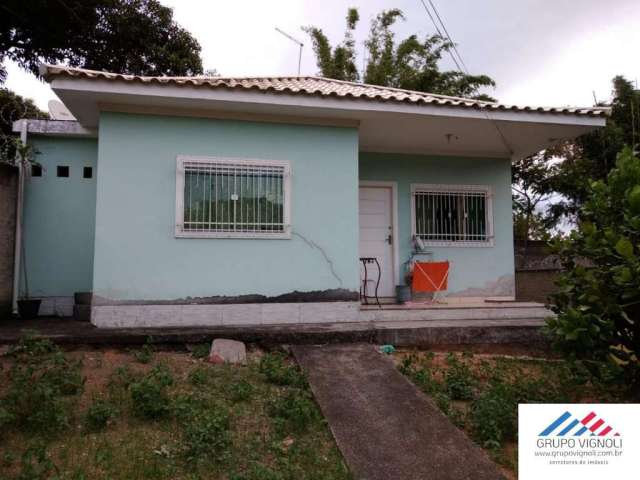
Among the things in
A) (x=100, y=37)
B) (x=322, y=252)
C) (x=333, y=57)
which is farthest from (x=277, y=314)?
(x=333, y=57)

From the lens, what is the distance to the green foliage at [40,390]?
10.2 ft

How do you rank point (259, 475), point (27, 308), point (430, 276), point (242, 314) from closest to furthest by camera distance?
point (259, 475), point (242, 314), point (27, 308), point (430, 276)

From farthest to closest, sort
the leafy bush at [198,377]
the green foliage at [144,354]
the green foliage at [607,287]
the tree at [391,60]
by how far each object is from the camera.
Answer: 1. the tree at [391,60]
2. the green foliage at [144,354]
3. the leafy bush at [198,377]
4. the green foliage at [607,287]

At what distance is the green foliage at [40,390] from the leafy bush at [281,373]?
1.61m

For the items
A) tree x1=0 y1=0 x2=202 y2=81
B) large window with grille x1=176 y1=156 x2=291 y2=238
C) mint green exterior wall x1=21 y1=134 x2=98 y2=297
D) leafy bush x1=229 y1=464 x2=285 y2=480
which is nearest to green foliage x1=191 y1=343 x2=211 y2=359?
large window with grille x1=176 y1=156 x2=291 y2=238

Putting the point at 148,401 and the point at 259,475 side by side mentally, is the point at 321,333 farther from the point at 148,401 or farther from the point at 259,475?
the point at 259,475

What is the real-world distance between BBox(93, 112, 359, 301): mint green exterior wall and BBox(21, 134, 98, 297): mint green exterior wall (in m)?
1.80

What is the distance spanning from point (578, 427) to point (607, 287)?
45.9 inches

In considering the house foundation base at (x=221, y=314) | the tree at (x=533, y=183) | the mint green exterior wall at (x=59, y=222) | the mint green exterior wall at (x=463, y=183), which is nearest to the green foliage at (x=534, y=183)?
the tree at (x=533, y=183)

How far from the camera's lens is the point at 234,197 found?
5.98 meters

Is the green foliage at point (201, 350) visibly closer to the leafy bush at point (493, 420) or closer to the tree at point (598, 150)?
the leafy bush at point (493, 420)

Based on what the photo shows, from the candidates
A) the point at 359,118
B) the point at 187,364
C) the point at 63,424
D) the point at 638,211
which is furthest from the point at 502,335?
the point at 63,424

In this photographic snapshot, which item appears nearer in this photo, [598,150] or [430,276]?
[430,276]

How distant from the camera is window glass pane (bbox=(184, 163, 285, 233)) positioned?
5855 mm
